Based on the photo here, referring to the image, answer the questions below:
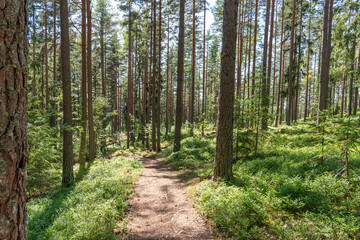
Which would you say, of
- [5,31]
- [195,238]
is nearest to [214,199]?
[195,238]

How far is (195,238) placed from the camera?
155 inches

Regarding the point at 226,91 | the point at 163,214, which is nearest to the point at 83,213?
the point at 163,214

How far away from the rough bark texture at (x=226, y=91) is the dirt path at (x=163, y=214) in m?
1.64

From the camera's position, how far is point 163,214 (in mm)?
5301

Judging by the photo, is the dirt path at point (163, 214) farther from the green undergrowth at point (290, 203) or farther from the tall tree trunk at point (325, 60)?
the tall tree trunk at point (325, 60)

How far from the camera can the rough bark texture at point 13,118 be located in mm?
1325

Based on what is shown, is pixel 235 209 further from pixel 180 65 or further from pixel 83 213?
pixel 180 65

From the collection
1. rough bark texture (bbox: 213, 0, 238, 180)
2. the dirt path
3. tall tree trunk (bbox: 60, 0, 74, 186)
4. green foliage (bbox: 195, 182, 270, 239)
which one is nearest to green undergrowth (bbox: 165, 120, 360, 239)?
green foliage (bbox: 195, 182, 270, 239)

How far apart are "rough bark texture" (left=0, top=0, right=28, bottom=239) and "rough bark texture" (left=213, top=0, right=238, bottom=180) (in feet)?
16.7

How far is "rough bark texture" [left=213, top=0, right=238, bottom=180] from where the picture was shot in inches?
220

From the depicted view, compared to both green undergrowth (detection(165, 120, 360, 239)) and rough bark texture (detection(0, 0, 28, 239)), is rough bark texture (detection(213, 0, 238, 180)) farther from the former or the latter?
rough bark texture (detection(0, 0, 28, 239))

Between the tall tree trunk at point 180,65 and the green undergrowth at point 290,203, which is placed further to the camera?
the tall tree trunk at point 180,65

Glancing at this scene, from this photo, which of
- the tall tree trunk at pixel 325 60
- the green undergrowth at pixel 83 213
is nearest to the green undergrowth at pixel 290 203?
the green undergrowth at pixel 83 213

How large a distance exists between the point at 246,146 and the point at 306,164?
2.65m
